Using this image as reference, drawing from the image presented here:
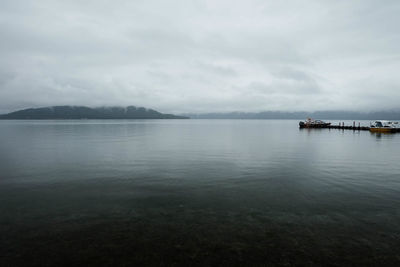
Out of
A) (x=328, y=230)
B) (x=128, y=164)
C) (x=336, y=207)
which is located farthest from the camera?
(x=128, y=164)

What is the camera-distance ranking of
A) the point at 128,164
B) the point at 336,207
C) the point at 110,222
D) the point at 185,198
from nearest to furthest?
the point at 110,222 → the point at 336,207 → the point at 185,198 → the point at 128,164

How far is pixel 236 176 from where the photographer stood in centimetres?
2409

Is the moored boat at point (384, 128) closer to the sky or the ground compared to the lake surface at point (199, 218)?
closer to the sky

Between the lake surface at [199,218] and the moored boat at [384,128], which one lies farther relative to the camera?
the moored boat at [384,128]

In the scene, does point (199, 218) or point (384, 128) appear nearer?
point (199, 218)

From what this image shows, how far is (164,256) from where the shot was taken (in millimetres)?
10102

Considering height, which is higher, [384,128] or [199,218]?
[384,128]

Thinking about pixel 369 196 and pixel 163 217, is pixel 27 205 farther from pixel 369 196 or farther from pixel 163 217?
pixel 369 196

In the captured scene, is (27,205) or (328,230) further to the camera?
(27,205)

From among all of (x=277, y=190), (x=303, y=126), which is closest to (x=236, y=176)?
(x=277, y=190)

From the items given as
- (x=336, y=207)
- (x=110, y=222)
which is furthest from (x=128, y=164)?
(x=336, y=207)

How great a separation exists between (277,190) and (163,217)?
1068 centimetres

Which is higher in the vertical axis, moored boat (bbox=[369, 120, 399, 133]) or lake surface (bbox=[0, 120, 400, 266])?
moored boat (bbox=[369, 120, 399, 133])

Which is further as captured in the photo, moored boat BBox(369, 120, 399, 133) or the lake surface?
moored boat BBox(369, 120, 399, 133)
